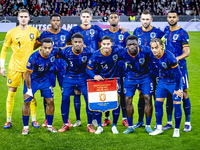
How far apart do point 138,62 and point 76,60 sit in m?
1.15

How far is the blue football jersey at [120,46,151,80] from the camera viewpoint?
19.4ft

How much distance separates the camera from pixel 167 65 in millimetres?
5766

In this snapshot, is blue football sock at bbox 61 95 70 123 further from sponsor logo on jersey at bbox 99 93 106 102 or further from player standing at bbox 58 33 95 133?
sponsor logo on jersey at bbox 99 93 106 102

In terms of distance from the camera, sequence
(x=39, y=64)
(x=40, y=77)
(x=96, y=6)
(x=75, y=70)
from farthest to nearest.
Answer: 1. (x=96, y=6)
2. (x=75, y=70)
3. (x=40, y=77)
4. (x=39, y=64)

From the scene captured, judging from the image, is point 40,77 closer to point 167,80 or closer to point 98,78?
point 98,78

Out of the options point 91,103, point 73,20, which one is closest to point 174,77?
point 91,103

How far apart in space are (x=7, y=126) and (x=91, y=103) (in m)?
1.82

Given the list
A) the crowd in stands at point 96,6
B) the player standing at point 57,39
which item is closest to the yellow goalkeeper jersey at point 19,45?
the player standing at point 57,39

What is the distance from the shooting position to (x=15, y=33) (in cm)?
651

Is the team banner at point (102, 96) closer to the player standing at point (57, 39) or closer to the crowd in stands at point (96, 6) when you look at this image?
the player standing at point (57, 39)

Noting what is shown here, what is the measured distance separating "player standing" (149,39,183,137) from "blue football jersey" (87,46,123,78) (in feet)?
2.39

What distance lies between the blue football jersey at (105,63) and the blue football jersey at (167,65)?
669mm

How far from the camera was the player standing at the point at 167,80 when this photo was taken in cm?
568

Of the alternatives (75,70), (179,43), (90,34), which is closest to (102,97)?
(75,70)
